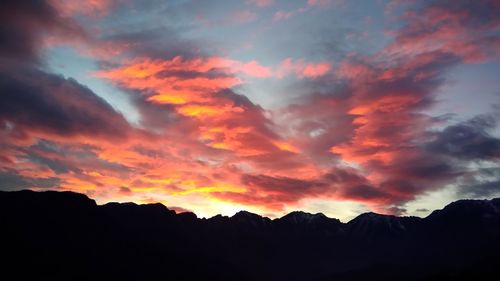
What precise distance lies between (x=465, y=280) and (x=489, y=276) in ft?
33.7

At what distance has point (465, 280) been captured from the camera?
192m

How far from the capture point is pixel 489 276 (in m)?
190
